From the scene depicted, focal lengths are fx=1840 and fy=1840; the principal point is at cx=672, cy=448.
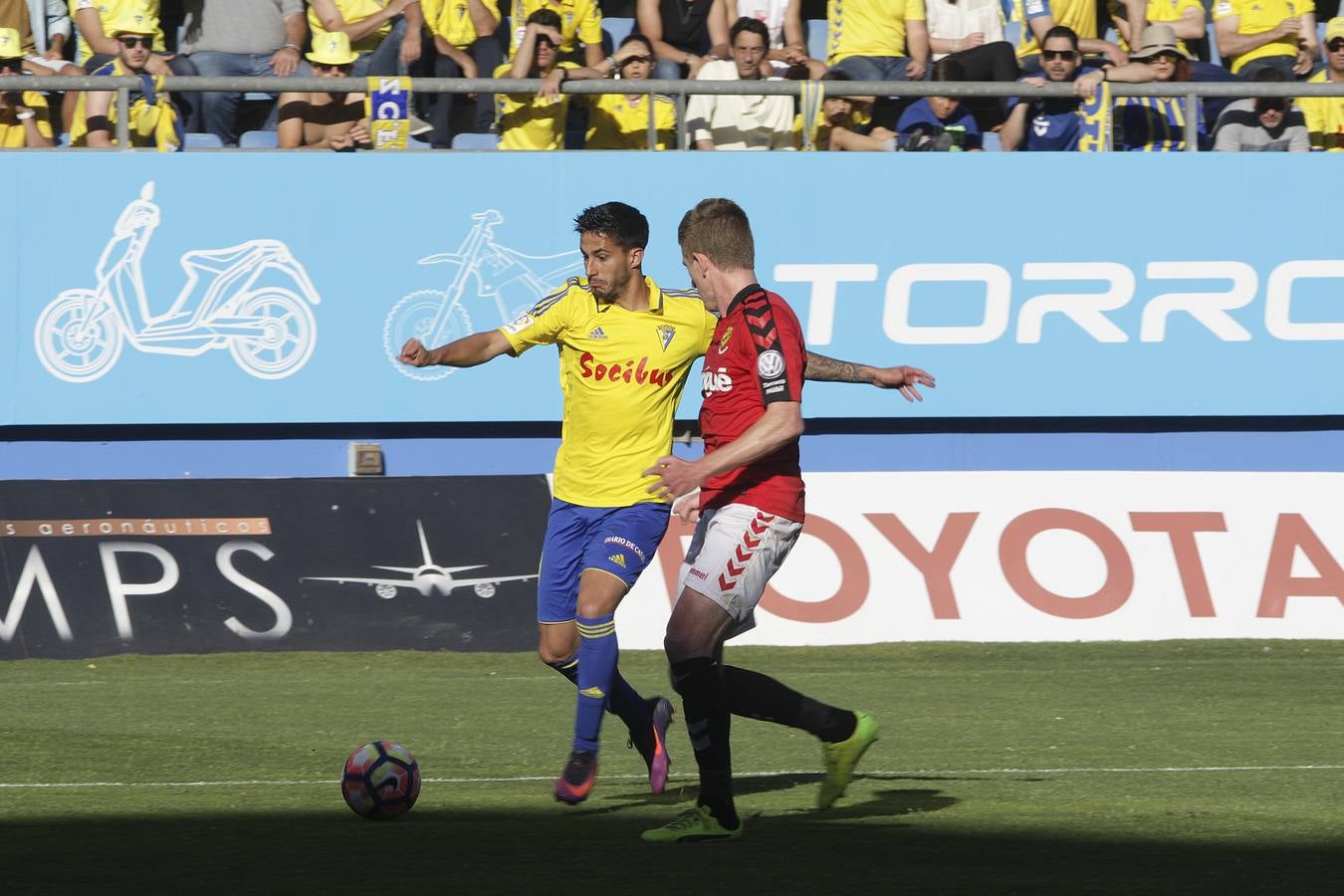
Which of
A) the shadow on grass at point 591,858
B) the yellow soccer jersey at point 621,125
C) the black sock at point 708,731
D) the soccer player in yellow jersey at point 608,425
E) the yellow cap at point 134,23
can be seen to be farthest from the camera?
the yellow soccer jersey at point 621,125

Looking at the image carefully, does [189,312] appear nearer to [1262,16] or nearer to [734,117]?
[734,117]

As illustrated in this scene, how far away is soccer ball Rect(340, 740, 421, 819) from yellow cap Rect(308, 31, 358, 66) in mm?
10111

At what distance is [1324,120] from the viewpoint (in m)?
16.5

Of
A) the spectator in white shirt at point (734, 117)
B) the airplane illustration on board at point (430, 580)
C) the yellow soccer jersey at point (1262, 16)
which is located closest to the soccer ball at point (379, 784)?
the airplane illustration on board at point (430, 580)

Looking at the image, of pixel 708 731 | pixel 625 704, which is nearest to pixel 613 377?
pixel 625 704

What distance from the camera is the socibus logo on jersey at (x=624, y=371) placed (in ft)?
24.5

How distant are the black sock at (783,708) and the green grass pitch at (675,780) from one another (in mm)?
355

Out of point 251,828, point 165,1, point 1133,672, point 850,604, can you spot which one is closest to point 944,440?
point 850,604

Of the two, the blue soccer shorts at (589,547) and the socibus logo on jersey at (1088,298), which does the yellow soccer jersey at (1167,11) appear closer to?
the socibus logo on jersey at (1088,298)

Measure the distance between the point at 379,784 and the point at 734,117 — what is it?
10256 millimetres

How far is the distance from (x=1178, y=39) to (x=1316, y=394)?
349cm

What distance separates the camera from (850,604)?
47.5ft

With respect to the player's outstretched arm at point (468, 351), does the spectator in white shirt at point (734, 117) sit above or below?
above

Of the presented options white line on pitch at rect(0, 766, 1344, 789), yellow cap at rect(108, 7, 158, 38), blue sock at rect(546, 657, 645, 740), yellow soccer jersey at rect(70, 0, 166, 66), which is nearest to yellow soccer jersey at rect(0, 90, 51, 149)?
yellow soccer jersey at rect(70, 0, 166, 66)
